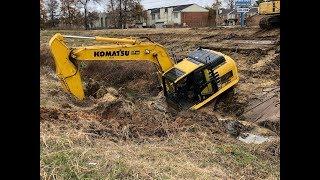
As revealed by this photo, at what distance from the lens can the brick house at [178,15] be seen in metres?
58.9

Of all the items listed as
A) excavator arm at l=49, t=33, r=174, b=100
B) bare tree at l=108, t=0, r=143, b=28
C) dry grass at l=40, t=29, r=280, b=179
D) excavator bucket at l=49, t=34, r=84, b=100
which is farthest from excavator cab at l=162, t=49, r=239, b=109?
bare tree at l=108, t=0, r=143, b=28

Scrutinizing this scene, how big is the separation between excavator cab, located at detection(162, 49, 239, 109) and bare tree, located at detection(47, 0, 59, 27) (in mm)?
38299

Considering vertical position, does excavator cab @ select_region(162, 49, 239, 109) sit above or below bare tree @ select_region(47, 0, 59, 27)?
below

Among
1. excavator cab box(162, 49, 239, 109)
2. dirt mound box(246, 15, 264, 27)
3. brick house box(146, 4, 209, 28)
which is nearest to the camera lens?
excavator cab box(162, 49, 239, 109)

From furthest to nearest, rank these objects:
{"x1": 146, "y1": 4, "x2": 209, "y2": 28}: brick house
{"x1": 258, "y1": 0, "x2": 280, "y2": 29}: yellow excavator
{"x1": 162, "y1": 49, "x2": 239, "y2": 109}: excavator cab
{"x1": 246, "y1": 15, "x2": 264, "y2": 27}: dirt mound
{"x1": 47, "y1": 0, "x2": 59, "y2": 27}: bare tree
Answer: {"x1": 146, "y1": 4, "x2": 209, "y2": 28}: brick house
{"x1": 47, "y1": 0, "x2": 59, "y2": 27}: bare tree
{"x1": 246, "y1": 15, "x2": 264, "y2": 27}: dirt mound
{"x1": 258, "y1": 0, "x2": 280, "y2": 29}: yellow excavator
{"x1": 162, "y1": 49, "x2": 239, "y2": 109}: excavator cab

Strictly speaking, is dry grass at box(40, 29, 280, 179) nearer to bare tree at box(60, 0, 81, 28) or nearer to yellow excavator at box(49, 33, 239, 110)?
yellow excavator at box(49, 33, 239, 110)

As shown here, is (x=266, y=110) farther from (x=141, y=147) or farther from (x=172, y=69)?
(x=141, y=147)

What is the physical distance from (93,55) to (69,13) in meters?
40.3

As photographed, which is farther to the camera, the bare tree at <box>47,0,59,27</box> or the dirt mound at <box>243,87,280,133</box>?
the bare tree at <box>47,0,59,27</box>

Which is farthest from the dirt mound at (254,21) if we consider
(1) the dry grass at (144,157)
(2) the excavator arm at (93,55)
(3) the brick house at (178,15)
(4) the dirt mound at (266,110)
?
(1) the dry grass at (144,157)

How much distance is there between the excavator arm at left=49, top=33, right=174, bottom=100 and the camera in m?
11.1
